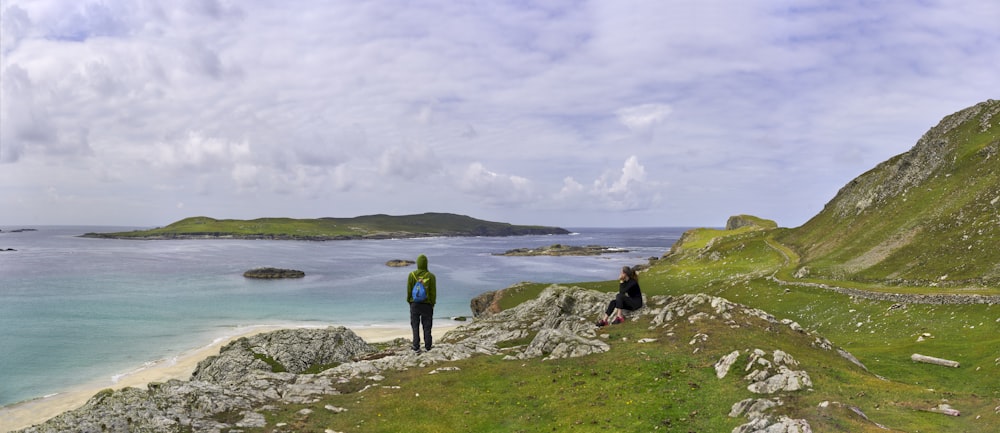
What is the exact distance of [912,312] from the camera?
44.8 meters

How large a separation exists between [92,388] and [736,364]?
61.1 metres

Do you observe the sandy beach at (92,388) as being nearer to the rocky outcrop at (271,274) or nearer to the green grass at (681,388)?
the green grass at (681,388)

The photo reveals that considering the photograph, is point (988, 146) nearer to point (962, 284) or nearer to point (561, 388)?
point (962, 284)

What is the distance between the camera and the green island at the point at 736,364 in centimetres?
2178

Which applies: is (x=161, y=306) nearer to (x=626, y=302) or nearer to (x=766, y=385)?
(x=626, y=302)

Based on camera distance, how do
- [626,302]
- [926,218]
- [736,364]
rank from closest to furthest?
[736,364]
[626,302]
[926,218]

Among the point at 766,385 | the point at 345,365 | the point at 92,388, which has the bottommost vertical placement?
the point at 92,388

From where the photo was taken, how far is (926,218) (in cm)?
6894

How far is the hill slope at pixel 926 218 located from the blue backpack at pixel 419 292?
5082cm

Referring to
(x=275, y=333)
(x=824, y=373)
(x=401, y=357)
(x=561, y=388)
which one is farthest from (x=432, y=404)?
(x=275, y=333)

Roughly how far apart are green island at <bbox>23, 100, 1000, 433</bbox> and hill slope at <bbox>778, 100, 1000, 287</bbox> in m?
0.40

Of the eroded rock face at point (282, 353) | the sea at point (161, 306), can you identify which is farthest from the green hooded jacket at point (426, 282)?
the sea at point (161, 306)

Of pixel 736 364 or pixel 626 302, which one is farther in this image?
pixel 626 302

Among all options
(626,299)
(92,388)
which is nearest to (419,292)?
(626,299)
